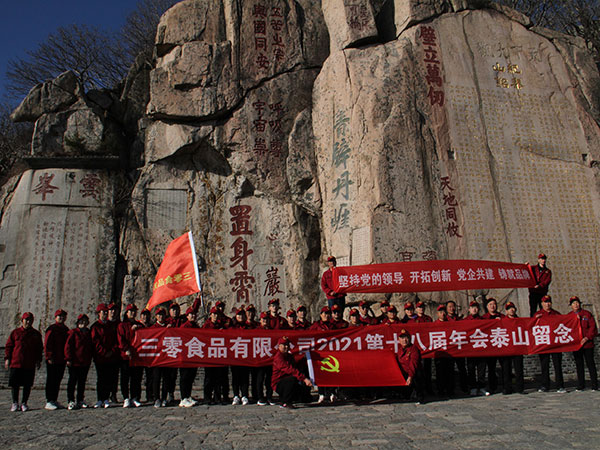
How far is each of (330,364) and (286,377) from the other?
0.66 metres

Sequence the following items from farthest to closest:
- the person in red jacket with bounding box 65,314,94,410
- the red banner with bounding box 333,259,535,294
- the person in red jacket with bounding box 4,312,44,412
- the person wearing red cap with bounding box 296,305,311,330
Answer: the red banner with bounding box 333,259,535,294
the person wearing red cap with bounding box 296,305,311,330
the person in red jacket with bounding box 65,314,94,410
the person in red jacket with bounding box 4,312,44,412

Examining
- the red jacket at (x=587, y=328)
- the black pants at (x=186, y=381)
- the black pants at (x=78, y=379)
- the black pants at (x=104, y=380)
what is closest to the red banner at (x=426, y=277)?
the red jacket at (x=587, y=328)

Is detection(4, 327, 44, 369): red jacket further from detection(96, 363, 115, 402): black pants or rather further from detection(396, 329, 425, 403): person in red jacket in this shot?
detection(396, 329, 425, 403): person in red jacket

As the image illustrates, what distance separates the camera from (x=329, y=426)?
207 inches

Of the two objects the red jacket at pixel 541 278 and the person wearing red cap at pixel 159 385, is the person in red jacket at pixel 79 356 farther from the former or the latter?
the red jacket at pixel 541 278

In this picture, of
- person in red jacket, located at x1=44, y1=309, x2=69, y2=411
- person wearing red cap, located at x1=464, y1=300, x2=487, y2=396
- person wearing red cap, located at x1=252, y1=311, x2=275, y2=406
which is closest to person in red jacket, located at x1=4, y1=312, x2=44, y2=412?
person in red jacket, located at x1=44, y1=309, x2=69, y2=411

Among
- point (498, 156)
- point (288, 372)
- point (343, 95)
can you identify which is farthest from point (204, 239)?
point (498, 156)

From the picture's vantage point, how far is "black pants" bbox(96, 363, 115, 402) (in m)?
7.16

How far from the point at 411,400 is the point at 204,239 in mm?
6313

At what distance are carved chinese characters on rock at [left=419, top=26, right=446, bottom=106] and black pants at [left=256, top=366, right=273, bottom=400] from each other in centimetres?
697

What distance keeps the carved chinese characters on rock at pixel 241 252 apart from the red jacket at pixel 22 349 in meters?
4.66

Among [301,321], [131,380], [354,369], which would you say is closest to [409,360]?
[354,369]

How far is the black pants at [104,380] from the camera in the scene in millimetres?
7156

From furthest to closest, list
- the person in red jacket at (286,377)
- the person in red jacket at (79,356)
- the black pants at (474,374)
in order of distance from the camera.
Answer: the black pants at (474,374) → the person in red jacket at (79,356) → the person in red jacket at (286,377)
